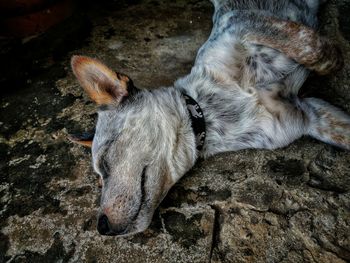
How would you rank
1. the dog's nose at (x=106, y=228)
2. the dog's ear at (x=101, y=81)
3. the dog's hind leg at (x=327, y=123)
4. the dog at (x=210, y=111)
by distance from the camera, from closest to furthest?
the dog's nose at (x=106, y=228) < the dog at (x=210, y=111) < the dog's ear at (x=101, y=81) < the dog's hind leg at (x=327, y=123)

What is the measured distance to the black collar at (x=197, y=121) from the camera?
8.80 ft

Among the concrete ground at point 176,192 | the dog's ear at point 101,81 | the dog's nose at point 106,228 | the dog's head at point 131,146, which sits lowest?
the concrete ground at point 176,192

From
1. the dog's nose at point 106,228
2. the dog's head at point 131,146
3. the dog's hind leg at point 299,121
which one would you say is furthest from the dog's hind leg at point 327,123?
the dog's nose at point 106,228

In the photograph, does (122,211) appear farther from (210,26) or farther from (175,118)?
(210,26)

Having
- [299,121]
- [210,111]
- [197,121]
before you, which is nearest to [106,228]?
[197,121]

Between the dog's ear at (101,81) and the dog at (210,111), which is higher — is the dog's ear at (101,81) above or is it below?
above

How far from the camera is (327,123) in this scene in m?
2.81

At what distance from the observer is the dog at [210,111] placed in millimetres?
2479

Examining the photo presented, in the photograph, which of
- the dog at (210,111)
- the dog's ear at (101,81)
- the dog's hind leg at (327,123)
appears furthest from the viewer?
the dog's hind leg at (327,123)

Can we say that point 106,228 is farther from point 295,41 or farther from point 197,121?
point 295,41

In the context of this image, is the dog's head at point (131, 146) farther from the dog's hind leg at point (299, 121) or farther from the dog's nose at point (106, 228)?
the dog's hind leg at point (299, 121)

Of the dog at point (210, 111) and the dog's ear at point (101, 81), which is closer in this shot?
the dog at point (210, 111)

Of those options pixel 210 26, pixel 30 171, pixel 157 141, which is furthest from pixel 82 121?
pixel 210 26

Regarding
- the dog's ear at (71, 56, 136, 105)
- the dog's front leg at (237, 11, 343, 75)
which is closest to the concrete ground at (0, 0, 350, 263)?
the dog's front leg at (237, 11, 343, 75)
